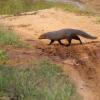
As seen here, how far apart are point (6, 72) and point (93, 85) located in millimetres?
1753

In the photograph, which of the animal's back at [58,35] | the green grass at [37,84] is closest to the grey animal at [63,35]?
the animal's back at [58,35]

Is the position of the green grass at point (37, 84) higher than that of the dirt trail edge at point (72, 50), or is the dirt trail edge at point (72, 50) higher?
the green grass at point (37, 84)

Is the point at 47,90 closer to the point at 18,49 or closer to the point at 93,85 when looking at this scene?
the point at 93,85

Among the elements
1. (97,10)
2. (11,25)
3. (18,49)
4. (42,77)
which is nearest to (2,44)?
(18,49)

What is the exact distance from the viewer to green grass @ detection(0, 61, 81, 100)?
8484 mm

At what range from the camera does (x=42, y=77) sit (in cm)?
907

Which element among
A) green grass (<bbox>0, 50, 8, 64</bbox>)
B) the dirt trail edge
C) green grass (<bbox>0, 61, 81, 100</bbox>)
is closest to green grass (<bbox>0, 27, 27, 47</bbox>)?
the dirt trail edge

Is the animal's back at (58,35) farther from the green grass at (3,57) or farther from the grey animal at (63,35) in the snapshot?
the green grass at (3,57)

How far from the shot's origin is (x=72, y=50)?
11.0 meters

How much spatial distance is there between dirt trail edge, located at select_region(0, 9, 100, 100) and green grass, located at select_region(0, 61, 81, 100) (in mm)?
340

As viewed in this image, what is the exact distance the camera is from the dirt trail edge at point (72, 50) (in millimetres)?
9680

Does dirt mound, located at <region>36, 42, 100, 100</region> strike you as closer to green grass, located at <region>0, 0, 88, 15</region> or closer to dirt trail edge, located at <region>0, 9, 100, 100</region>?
dirt trail edge, located at <region>0, 9, 100, 100</region>

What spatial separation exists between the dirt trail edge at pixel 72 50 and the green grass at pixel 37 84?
340mm

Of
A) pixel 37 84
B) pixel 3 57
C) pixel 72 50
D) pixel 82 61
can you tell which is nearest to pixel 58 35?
pixel 72 50
